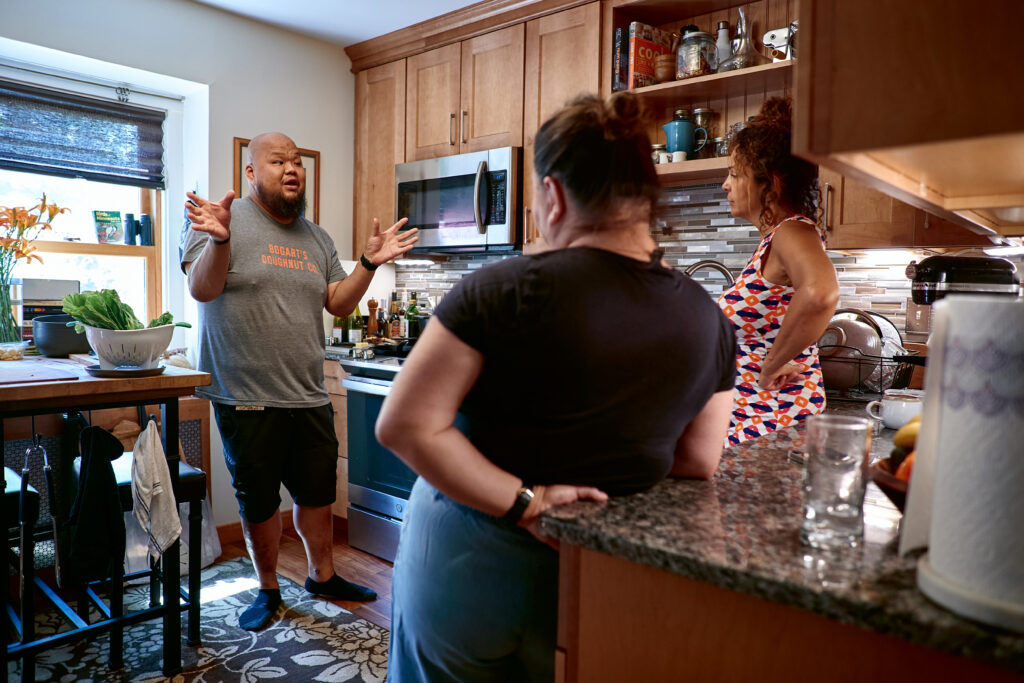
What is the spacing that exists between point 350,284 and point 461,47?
4.69ft

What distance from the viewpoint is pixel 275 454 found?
2.39m

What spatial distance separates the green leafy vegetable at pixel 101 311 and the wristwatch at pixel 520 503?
4.84ft

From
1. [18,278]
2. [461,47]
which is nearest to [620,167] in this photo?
[461,47]

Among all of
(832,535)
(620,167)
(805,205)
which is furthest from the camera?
(805,205)

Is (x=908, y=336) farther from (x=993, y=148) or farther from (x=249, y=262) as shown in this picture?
(x=249, y=262)

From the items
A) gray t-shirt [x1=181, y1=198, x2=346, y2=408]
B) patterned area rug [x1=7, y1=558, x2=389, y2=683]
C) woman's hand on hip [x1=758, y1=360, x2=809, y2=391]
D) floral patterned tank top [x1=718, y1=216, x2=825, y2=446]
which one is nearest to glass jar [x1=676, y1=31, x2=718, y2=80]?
floral patterned tank top [x1=718, y1=216, x2=825, y2=446]

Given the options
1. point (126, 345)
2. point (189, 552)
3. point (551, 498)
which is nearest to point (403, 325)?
point (189, 552)

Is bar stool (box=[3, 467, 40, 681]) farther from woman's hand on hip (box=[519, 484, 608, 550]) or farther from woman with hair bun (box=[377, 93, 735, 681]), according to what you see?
woman's hand on hip (box=[519, 484, 608, 550])

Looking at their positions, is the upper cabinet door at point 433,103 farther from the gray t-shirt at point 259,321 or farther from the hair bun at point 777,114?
the hair bun at point 777,114

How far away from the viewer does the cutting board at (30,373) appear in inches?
71.0

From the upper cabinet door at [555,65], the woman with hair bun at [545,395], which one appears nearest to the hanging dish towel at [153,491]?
the woman with hair bun at [545,395]

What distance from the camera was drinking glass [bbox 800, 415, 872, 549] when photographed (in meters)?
0.76

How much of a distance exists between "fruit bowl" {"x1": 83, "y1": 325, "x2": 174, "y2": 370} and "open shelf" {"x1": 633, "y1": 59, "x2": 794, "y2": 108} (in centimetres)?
170

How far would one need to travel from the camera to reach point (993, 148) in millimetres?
721
